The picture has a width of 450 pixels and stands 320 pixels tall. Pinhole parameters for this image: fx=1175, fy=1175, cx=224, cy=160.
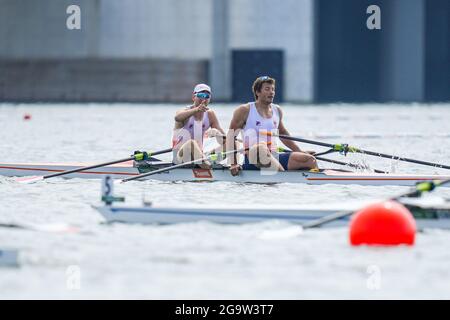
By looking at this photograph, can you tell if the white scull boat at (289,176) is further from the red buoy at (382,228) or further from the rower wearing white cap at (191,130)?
the red buoy at (382,228)

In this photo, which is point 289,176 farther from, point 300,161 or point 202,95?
point 202,95

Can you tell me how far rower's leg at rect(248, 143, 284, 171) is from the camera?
50.1 feet

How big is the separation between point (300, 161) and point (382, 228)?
5304 mm

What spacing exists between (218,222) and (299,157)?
4.14 metres

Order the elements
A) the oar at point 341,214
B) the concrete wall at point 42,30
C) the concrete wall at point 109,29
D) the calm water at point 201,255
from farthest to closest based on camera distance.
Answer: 1. the concrete wall at point 109,29
2. the concrete wall at point 42,30
3. the oar at point 341,214
4. the calm water at point 201,255

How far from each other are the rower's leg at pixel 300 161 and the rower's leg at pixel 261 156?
0.99 feet

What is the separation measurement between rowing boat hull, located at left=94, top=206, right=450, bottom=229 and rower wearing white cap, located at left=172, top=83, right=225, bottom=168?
4.01m

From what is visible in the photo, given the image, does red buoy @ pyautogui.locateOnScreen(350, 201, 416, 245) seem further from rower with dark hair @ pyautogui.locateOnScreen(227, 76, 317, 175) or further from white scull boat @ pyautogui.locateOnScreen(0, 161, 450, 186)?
rower with dark hair @ pyautogui.locateOnScreen(227, 76, 317, 175)

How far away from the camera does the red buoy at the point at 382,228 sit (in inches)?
408

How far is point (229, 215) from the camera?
38.1 ft

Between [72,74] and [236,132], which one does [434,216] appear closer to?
[236,132]

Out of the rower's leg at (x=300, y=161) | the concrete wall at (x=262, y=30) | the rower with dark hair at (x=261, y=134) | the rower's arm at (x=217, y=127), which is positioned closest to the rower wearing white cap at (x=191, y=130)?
the rower's arm at (x=217, y=127)

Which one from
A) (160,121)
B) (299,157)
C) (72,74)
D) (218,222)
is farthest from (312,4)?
(218,222)

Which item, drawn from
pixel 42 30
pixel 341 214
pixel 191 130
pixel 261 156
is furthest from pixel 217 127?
pixel 42 30
